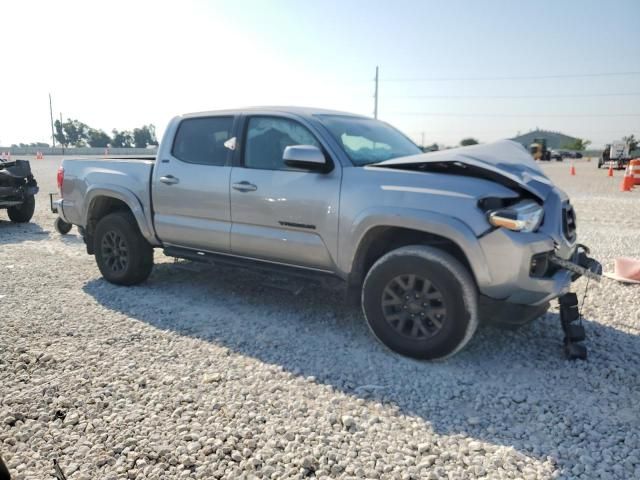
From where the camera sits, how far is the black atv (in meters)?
9.05

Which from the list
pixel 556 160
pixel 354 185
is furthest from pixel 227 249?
pixel 556 160

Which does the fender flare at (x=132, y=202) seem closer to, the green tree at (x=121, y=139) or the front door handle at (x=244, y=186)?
the front door handle at (x=244, y=186)

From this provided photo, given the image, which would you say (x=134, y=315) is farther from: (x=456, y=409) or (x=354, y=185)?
(x=456, y=409)

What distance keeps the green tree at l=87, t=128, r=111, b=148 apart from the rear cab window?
89502 mm

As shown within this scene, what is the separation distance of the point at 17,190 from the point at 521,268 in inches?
367

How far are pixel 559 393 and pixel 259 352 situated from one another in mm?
2100

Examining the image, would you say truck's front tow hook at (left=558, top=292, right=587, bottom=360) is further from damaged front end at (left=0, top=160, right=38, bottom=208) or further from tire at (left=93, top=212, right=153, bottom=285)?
damaged front end at (left=0, top=160, right=38, bottom=208)

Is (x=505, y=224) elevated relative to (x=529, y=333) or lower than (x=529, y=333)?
elevated

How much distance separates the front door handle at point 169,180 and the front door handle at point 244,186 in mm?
740

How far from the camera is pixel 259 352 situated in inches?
146

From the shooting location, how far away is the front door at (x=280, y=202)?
3.86 meters

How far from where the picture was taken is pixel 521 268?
3148 mm

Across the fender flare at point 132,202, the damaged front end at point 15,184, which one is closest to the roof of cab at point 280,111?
the fender flare at point 132,202

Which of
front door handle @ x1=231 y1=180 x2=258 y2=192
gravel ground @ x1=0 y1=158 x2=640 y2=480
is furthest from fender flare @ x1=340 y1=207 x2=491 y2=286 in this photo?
front door handle @ x1=231 y1=180 x2=258 y2=192
